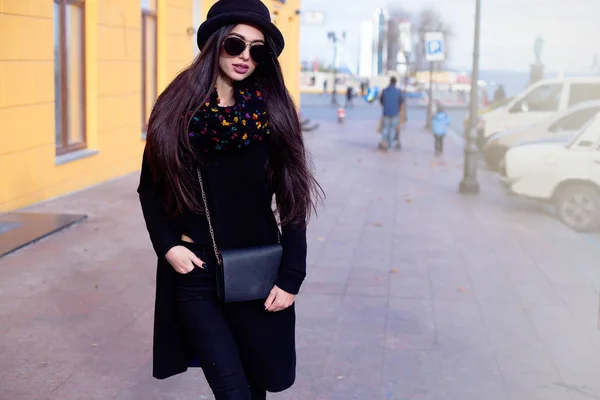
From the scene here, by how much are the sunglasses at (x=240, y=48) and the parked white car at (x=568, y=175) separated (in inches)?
327

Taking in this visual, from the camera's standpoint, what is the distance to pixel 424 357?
554 centimetres

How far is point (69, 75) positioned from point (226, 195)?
10036 mm

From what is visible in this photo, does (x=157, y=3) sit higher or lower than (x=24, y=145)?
higher

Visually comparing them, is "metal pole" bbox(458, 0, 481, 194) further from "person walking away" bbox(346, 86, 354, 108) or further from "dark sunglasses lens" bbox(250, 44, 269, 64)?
"person walking away" bbox(346, 86, 354, 108)

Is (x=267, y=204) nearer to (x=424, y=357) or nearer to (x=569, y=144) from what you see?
(x=424, y=357)

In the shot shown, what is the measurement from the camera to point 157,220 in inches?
127

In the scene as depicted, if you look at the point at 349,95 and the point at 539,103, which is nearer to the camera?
the point at 539,103

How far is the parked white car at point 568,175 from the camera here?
10938mm

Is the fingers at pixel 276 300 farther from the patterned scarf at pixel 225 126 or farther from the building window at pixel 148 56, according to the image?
the building window at pixel 148 56

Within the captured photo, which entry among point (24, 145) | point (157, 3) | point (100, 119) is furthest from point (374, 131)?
point (24, 145)

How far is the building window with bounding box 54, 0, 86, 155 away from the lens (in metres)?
12.3

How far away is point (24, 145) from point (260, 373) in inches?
318

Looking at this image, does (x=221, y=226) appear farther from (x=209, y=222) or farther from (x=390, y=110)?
(x=390, y=110)

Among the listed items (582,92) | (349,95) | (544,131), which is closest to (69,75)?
(544,131)
